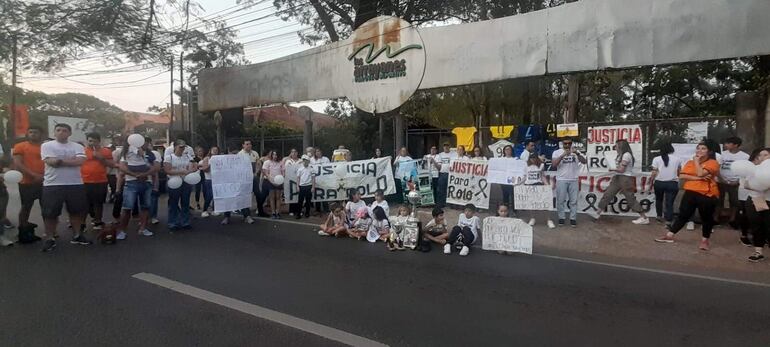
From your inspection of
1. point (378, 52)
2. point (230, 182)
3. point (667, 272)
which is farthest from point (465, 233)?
point (378, 52)

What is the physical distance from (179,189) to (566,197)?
6963 mm

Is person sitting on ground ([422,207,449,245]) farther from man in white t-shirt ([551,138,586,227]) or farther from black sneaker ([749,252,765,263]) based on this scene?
black sneaker ([749,252,765,263])

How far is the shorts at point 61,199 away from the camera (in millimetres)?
7047

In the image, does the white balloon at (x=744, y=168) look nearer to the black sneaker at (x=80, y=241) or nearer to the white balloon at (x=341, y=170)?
the white balloon at (x=341, y=170)

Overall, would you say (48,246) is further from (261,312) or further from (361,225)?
(361,225)

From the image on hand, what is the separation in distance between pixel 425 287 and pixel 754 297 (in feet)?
10.9

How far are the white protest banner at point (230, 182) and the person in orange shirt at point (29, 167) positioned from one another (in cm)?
307

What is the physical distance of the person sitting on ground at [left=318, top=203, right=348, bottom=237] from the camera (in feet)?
28.5

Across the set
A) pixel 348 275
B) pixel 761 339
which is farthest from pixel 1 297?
pixel 761 339

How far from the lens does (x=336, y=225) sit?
28.9 ft

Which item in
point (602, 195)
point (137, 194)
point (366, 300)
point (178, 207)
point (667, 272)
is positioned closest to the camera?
point (366, 300)

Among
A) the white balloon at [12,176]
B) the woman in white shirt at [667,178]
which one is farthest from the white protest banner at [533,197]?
the white balloon at [12,176]

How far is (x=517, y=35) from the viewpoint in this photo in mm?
10336

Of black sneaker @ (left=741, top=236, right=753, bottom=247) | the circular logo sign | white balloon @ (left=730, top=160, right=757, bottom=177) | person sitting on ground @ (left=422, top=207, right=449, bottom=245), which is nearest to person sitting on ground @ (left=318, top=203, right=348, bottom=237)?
person sitting on ground @ (left=422, top=207, right=449, bottom=245)
